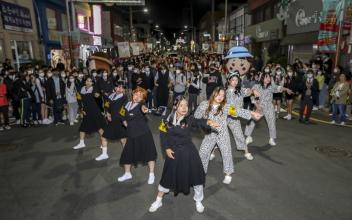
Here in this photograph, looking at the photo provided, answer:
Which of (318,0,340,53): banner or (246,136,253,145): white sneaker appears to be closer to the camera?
(246,136,253,145): white sneaker

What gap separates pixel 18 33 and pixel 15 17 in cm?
98

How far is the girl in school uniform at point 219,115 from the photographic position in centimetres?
539

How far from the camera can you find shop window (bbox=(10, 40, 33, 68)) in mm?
17625

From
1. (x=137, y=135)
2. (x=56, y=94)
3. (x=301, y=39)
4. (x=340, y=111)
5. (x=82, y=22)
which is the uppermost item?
(x=82, y=22)

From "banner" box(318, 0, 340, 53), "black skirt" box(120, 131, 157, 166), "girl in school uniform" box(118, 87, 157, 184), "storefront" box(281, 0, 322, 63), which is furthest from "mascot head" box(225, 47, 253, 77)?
"storefront" box(281, 0, 322, 63)

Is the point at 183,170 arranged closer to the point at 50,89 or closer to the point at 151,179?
the point at 151,179

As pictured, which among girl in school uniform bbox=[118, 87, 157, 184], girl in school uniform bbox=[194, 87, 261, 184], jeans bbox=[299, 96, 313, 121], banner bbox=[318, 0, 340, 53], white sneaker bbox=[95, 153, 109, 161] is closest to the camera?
girl in school uniform bbox=[194, 87, 261, 184]

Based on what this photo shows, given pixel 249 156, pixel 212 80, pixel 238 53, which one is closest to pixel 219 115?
pixel 249 156

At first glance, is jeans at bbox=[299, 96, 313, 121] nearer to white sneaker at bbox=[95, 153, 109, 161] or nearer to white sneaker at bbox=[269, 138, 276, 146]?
white sneaker at bbox=[269, 138, 276, 146]

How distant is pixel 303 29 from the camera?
77.8 ft

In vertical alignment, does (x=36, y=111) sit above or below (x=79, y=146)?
above

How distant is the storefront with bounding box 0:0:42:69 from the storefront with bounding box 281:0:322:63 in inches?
747

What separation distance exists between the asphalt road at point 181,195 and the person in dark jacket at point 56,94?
8.44ft

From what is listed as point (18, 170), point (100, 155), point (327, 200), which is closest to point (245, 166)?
point (327, 200)
